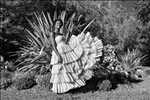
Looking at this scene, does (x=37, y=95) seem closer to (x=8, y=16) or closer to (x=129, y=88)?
(x=129, y=88)

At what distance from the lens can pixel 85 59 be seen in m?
6.14

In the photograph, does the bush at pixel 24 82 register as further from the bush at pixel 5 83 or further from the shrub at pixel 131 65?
the shrub at pixel 131 65

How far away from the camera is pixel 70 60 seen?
591cm

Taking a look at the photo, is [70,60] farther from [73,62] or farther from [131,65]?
[131,65]

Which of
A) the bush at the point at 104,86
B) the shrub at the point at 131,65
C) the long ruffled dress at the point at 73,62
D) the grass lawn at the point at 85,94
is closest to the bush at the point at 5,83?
the grass lawn at the point at 85,94

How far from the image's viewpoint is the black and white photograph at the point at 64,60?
5.92 meters

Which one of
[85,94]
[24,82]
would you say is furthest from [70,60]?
[24,82]

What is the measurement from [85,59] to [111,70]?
1.67 metres

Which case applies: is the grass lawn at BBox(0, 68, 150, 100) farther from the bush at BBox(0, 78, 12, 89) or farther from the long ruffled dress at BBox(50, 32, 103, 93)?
the long ruffled dress at BBox(50, 32, 103, 93)

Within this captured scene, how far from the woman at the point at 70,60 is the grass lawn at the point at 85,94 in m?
0.30

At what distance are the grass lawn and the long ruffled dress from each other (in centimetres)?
30

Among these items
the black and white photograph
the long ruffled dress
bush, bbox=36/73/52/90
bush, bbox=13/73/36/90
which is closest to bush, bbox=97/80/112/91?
the black and white photograph

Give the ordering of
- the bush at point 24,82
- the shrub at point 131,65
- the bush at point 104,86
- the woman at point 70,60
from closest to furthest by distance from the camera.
Result: the woman at point 70,60, the bush at point 104,86, the bush at point 24,82, the shrub at point 131,65

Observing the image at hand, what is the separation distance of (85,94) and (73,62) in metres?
0.99
